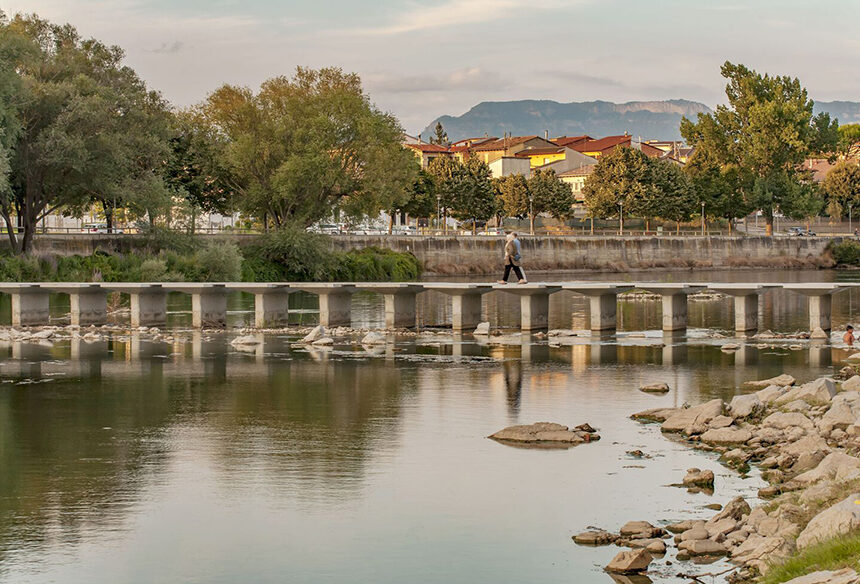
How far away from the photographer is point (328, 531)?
18172 mm

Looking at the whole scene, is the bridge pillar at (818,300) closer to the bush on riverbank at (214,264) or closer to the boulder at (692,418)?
the boulder at (692,418)

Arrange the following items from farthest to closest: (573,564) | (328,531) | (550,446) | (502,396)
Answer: (502,396)
(550,446)
(328,531)
(573,564)

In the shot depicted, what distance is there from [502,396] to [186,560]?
47.7 ft

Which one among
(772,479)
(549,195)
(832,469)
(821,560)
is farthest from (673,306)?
(549,195)

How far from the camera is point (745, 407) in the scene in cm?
2492

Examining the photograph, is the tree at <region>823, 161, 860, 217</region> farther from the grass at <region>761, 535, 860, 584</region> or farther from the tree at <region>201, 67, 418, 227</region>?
the grass at <region>761, 535, 860, 584</region>

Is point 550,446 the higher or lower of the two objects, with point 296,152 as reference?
lower

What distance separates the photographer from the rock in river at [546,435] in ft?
80.1

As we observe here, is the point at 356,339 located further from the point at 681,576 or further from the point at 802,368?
the point at 681,576

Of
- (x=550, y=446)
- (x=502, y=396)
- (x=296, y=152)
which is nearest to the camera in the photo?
(x=550, y=446)

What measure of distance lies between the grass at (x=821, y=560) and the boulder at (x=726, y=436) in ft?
29.0

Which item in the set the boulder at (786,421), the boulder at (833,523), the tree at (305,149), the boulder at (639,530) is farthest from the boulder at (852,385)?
the tree at (305,149)

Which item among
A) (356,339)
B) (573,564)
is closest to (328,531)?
(573,564)

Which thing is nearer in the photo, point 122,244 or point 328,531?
point 328,531
